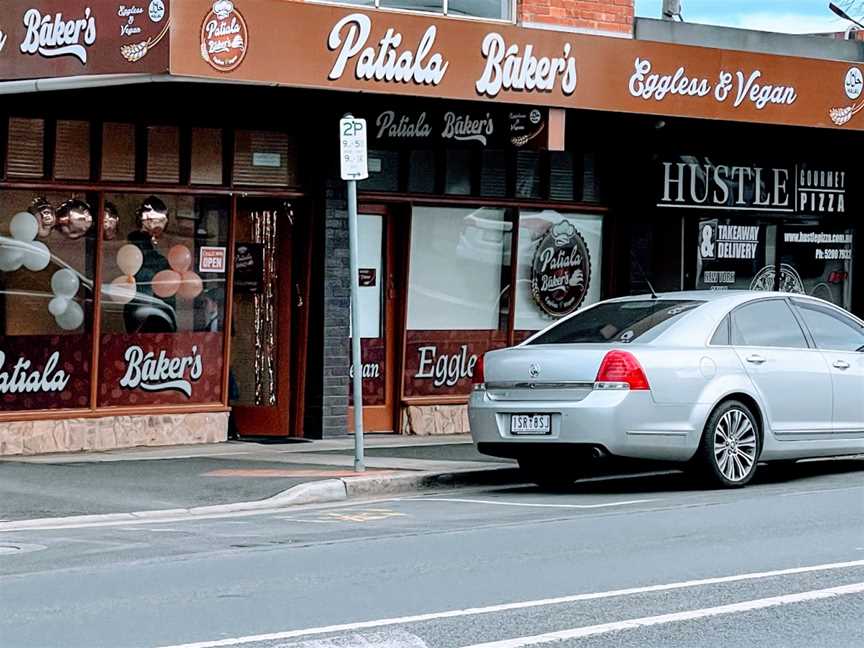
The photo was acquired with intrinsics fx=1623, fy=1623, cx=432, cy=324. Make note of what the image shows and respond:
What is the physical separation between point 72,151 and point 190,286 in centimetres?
174

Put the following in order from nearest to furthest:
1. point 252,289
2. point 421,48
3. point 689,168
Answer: point 421,48 < point 252,289 < point 689,168

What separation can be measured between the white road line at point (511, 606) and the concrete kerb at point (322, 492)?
4.11 m

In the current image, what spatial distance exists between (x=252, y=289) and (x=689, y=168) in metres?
5.48

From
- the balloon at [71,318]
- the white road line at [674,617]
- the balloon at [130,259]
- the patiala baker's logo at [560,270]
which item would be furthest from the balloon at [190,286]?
the white road line at [674,617]

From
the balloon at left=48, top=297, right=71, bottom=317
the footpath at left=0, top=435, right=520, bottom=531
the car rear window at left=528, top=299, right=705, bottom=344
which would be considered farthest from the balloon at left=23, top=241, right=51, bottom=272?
the car rear window at left=528, top=299, right=705, bottom=344

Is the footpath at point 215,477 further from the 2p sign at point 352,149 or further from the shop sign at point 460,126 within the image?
the shop sign at point 460,126

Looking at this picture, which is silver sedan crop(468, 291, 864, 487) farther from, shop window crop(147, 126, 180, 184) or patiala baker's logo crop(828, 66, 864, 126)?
patiala baker's logo crop(828, 66, 864, 126)

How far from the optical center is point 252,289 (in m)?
16.0

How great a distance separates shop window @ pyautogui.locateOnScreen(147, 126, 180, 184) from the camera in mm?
14844

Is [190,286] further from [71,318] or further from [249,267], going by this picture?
[71,318]

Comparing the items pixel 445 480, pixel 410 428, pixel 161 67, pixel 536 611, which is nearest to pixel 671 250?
pixel 410 428

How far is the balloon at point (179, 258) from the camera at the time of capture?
15211 millimetres

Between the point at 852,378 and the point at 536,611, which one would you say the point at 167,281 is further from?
the point at 536,611

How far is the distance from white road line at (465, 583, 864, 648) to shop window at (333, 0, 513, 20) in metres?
8.76
